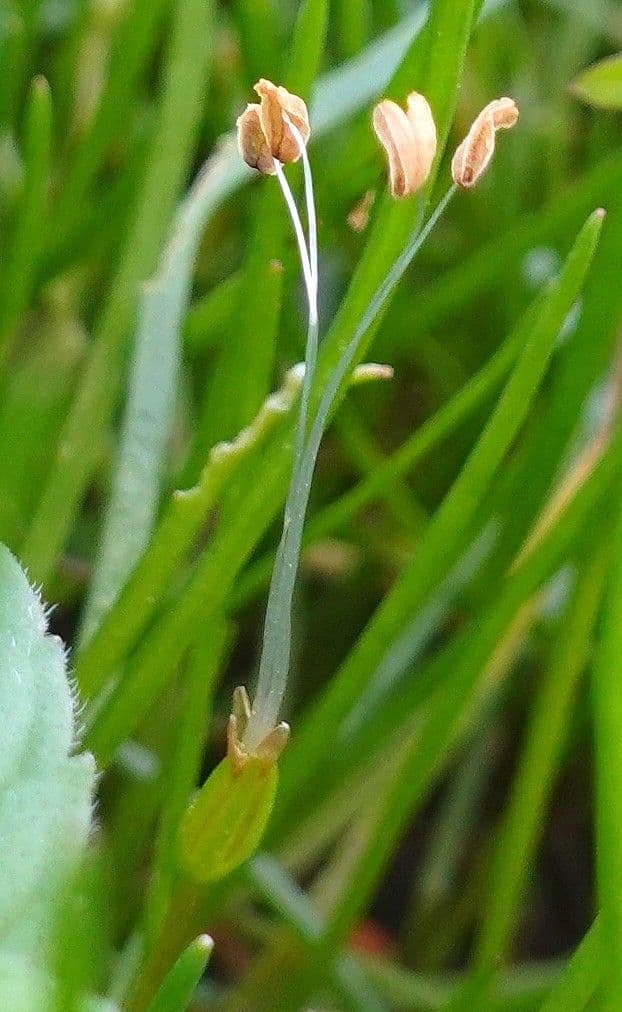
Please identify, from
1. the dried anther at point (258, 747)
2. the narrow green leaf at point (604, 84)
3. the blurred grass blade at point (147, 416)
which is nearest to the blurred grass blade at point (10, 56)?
the blurred grass blade at point (147, 416)

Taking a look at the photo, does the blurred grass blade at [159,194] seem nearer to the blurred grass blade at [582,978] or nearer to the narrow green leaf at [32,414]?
the narrow green leaf at [32,414]

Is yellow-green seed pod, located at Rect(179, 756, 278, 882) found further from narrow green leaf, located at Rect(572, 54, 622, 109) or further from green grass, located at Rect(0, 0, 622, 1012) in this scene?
narrow green leaf, located at Rect(572, 54, 622, 109)

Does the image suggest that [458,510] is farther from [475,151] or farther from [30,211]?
[30,211]

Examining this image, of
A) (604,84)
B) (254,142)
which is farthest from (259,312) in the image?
(604,84)

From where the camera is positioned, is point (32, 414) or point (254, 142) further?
point (32, 414)

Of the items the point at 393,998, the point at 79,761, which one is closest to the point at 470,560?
the point at 393,998

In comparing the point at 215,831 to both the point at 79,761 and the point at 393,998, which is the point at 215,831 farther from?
the point at 393,998

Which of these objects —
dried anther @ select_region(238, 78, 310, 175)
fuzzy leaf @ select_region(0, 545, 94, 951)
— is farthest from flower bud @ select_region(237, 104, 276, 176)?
fuzzy leaf @ select_region(0, 545, 94, 951)
